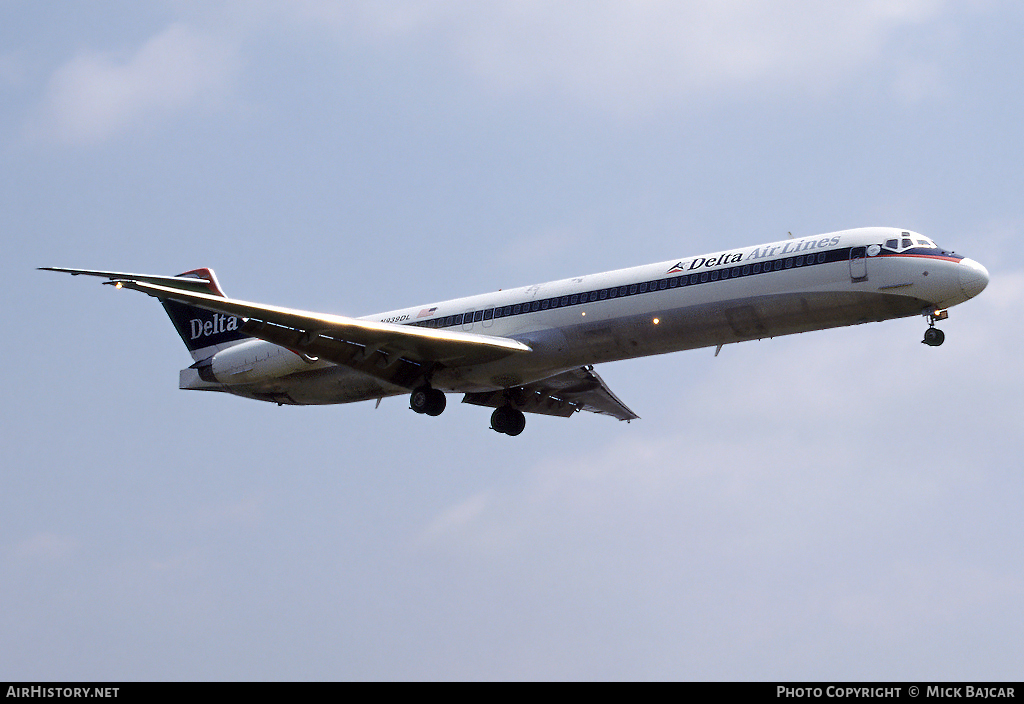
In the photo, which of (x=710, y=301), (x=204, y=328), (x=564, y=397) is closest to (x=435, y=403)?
(x=564, y=397)

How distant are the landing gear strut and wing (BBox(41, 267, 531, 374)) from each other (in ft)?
2.29

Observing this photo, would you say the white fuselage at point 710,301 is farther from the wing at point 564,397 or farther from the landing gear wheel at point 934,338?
the wing at point 564,397

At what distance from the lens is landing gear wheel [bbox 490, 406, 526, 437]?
39678 millimetres

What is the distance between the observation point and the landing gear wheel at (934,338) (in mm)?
29734

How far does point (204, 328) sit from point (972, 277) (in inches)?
978

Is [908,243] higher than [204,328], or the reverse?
[204,328]

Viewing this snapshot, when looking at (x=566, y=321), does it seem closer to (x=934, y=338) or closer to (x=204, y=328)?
(x=934, y=338)

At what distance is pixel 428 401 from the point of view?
1391 inches

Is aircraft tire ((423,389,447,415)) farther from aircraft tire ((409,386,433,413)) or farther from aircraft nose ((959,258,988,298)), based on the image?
aircraft nose ((959,258,988,298))

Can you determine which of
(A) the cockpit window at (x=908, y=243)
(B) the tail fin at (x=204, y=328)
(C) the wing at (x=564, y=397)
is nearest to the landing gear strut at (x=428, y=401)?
(C) the wing at (x=564, y=397)

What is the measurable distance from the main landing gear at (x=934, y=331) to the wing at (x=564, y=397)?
11878 millimetres
